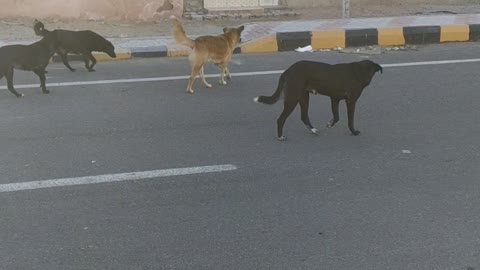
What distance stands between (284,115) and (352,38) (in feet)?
17.8

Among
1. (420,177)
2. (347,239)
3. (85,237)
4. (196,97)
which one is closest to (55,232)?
(85,237)

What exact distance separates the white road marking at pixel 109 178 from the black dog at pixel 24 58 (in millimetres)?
2825

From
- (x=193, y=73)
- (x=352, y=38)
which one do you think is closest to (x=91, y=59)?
(x=193, y=73)

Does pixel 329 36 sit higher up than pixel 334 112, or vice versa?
pixel 329 36

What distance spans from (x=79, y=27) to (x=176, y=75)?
371 cm

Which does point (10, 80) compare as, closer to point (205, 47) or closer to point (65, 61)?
point (65, 61)

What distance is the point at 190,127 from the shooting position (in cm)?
586

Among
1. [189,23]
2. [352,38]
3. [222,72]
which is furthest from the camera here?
[189,23]

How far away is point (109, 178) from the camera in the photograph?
4523 mm

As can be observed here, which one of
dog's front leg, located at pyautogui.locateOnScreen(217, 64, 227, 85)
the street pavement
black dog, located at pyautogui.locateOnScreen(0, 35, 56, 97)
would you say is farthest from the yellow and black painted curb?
black dog, located at pyautogui.locateOnScreen(0, 35, 56, 97)

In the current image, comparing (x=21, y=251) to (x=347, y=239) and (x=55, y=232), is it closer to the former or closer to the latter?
(x=55, y=232)

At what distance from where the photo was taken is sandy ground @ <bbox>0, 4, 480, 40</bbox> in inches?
425

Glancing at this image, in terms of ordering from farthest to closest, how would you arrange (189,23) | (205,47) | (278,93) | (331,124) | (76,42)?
(189,23), (76,42), (205,47), (331,124), (278,93)

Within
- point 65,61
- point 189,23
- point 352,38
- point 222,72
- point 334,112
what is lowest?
point 334,112
